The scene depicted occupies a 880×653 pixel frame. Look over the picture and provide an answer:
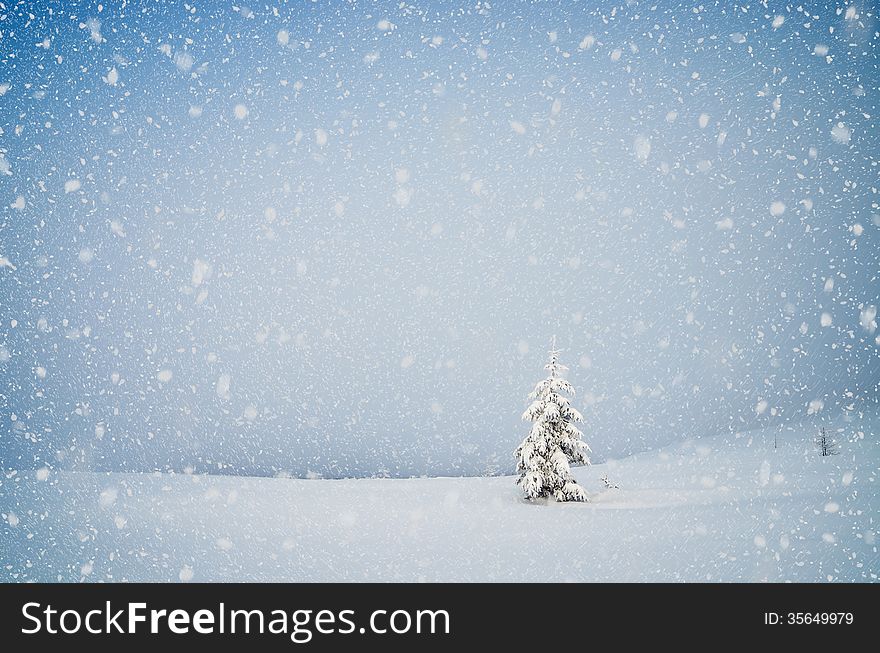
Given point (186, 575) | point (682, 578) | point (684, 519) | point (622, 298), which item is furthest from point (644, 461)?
point (622, 298)

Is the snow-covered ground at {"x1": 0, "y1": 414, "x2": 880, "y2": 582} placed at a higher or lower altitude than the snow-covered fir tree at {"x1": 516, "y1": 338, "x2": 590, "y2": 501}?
lower

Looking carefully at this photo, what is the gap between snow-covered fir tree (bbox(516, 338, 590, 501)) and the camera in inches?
527

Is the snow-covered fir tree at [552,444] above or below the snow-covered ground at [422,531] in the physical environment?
above

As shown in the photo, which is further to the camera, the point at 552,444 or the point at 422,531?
the point at 552,444

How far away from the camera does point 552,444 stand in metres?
13.5

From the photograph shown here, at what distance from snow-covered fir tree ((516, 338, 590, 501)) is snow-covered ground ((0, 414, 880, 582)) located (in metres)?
0.62

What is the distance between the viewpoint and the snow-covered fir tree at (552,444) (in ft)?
43.9

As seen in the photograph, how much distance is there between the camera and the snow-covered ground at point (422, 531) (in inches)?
267

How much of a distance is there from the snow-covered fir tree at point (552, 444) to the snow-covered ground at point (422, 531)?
2.02 ft

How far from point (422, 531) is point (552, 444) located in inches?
187

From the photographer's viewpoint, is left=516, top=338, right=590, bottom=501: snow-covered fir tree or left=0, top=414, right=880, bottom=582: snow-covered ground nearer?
left=0, top=414, right=880, bottom=582: snow-covered ground

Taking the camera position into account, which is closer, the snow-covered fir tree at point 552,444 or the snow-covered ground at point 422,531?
the snow-covered ground at point 422,531

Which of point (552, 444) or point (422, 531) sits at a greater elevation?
point (552, 444)
